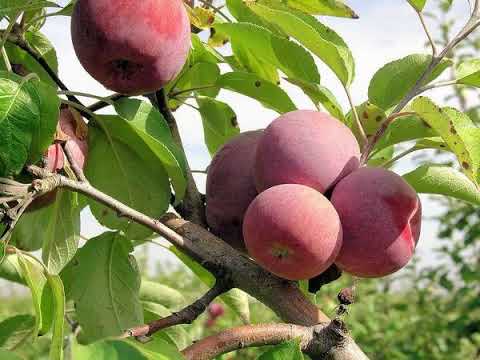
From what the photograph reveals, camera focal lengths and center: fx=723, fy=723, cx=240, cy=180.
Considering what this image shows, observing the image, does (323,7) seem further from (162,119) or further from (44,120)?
(44,120)

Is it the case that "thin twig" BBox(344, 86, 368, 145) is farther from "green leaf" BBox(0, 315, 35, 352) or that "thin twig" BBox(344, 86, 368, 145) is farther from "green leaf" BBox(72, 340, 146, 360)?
"green leaf" BBox(0, 315, 35, 352)

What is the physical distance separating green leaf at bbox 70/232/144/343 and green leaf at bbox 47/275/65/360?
0.84ft

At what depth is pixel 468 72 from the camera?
1095 mm

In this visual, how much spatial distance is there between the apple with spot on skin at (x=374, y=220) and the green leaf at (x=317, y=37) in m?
0.19

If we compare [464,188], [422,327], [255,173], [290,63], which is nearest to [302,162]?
[255,173]

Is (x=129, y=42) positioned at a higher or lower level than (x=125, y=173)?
higher

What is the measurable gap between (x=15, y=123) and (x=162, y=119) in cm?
24

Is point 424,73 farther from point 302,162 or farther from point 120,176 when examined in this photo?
point 120,176

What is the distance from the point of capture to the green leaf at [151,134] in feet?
3.29

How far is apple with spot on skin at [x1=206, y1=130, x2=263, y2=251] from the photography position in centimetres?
104

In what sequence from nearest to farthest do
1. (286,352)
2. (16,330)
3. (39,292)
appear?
(286,352)
(39,292)
(16,330)

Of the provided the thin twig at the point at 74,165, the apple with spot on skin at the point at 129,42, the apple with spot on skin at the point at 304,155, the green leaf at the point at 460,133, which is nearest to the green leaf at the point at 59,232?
the thin twig at the point at 74,165

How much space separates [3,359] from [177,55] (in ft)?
1.67

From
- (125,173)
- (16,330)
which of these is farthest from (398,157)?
(16,330)
